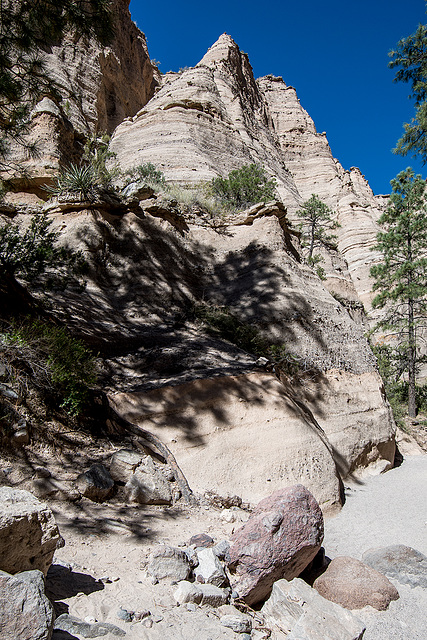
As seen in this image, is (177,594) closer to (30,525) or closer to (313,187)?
(30,525)

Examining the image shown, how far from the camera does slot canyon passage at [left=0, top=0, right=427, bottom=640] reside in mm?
2771

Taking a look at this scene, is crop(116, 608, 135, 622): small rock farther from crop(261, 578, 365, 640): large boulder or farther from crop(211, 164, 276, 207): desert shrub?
crop(211, 164, 276, 207): desert shrub

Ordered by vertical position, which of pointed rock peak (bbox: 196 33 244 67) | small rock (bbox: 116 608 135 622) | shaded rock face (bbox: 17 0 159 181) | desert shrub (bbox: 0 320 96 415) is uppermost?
pointed rock peak (bbox: 196 33 244 67)

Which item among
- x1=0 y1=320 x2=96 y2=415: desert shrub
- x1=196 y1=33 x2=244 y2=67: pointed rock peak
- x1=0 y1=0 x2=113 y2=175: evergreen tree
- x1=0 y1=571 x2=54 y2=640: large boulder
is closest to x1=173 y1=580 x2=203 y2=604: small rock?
x1=0 y1=571 x2=54 y2=640: large boulder

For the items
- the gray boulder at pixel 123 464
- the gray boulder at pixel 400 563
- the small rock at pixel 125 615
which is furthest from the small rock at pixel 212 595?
the gray boulder at pixel 400 563

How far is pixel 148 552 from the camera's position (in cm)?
330

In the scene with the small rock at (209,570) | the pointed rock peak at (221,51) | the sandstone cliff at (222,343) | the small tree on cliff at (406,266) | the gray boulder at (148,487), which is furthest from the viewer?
the pointed rock peak at (221,51)

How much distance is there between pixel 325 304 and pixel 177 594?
8559 mm

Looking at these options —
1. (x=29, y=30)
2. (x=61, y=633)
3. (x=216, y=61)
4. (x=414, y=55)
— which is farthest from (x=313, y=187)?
(x=61, y=633)

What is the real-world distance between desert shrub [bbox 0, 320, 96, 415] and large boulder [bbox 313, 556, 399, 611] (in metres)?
3.18

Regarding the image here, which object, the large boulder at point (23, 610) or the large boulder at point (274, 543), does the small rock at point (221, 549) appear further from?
the large boulder at point (23, 610)

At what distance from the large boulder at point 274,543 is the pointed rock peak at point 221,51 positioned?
138ft

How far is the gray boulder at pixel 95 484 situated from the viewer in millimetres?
4020

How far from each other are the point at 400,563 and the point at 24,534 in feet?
12.1
